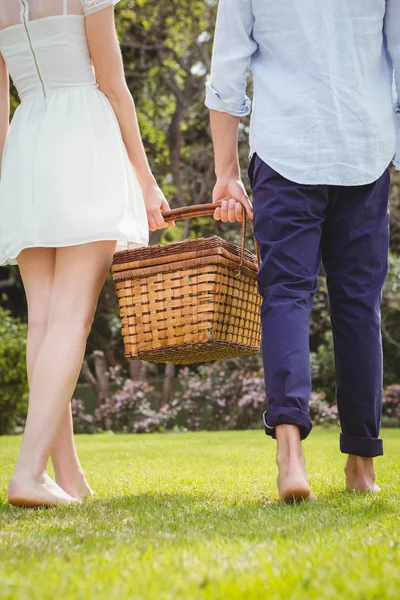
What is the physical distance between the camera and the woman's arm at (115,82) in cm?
284

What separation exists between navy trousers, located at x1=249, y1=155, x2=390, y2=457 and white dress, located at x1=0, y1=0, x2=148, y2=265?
0.51m

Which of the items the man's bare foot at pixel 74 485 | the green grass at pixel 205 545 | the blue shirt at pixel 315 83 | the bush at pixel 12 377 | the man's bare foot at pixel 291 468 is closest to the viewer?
the green grass at pixel 205 545

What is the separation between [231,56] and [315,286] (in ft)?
2.81

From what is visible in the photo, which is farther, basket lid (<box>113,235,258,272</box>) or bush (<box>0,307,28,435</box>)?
bush (<box>0,307,28,435</box>)

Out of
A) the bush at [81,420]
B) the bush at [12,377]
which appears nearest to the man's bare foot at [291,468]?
the bush at [12,377]

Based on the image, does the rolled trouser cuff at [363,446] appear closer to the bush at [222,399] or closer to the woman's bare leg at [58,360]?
the woman's bare leg at [58,360]

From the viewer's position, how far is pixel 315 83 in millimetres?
2668

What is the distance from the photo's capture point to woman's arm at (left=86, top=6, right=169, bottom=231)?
2.84 metres

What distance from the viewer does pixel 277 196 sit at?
104 inches

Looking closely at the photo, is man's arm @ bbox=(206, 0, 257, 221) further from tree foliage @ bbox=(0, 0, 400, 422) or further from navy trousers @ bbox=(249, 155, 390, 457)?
tree foliage @ bbox=(0, 0, 400, 422)

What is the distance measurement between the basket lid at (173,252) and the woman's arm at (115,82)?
320 mm

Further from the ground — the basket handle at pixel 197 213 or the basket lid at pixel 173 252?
the basket handle at pixel 197 213

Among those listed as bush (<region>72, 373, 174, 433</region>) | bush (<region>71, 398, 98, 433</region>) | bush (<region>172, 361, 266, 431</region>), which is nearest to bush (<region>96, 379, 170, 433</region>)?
bush (<region>72, 373, 174, 433</region>)

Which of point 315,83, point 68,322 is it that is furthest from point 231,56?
point 68,322
